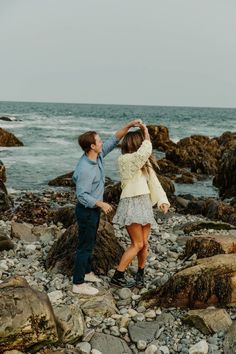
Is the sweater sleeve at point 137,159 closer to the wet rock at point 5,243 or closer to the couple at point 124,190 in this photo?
the couple at point 124,190

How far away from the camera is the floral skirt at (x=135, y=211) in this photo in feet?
18.9

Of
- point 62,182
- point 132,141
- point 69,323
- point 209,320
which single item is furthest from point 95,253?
point 62,182

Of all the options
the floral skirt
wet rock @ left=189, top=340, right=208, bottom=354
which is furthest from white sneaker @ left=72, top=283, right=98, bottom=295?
wet rock @ left=189, top=340, right=208, bottom=354

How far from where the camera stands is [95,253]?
7.01 meters

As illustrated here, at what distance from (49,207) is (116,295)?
A: 797cm

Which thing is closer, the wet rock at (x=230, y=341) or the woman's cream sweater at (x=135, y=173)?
the wet rock at (x=230, y=341)

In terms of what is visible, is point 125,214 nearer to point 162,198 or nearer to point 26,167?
point 162,198

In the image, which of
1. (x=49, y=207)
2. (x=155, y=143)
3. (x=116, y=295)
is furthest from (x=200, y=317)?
(x=155, y=143)

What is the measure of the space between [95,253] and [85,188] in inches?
71.6

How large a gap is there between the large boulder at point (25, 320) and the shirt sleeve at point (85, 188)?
3.80ft

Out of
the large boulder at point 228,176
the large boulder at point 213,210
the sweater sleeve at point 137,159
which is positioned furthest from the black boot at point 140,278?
the large boulder at point 228,176

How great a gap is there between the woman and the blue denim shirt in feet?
1.02

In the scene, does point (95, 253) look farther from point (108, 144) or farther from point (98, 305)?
point (108, 144)

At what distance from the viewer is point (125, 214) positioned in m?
5.81
